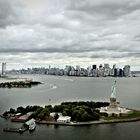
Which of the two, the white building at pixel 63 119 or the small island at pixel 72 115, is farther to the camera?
the small island at pixel 72 115

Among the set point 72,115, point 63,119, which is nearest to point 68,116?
point 72,115

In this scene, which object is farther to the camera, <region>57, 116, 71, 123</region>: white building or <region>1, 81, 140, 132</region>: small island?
<region>1, 81, 140, 132</region>: small island

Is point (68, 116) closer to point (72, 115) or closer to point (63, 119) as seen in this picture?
point (72, 115)

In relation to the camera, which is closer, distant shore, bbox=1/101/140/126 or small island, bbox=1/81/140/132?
distant shore, bbox=1/101/140/126

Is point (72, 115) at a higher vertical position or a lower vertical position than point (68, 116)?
higher

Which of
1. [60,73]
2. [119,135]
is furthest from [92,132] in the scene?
[60,73]

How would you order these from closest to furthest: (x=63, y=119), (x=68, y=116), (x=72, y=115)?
(x=63, y=119), (x=72, y=115), (x=68, y=116)

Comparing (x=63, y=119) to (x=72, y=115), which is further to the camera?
(x=72, y=115)

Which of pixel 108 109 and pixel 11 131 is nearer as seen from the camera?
pixel 11 131

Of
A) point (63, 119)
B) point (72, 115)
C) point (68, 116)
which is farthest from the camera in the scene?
point (68, 116)

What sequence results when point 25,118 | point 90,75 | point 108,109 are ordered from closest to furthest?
point 25,118, point 108,109, point 90,75

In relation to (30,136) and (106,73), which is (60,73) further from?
(30,136)
